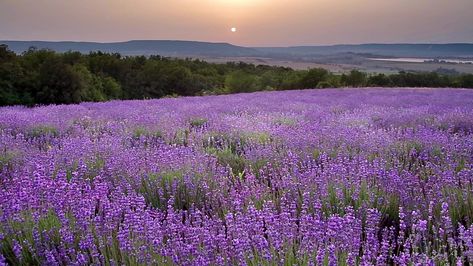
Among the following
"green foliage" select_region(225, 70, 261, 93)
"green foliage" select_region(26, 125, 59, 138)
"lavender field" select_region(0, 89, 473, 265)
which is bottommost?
"green foliage" select_region(225, 70, 261, 93)

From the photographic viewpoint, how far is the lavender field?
205 centimetres

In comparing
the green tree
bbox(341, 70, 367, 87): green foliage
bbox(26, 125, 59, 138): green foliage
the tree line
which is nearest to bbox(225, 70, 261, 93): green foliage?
the tree line

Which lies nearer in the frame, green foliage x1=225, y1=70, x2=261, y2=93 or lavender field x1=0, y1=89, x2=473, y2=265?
lavender field x1=0, y1=89, x2=473, y2=265

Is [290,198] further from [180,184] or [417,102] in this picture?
[417,102]

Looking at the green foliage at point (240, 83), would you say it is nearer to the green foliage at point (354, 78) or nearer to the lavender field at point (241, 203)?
the green foliage at point (354, 78)

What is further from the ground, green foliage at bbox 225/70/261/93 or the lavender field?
the lavender field

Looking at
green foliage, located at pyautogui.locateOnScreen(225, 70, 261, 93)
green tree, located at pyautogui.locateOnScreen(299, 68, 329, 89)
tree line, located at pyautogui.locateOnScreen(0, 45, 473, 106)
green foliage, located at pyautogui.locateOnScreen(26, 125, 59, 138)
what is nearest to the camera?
green foliage, located at pyautogui.locateOnScreen(26, 125, 59, 138)

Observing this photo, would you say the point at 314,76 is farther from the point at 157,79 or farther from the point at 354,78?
the point at 157,79

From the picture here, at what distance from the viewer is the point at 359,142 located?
4781 millimetres

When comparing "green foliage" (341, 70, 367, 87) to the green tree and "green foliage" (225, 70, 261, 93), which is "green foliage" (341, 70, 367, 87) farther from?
"green foliage" (225, 70, 261, 93)

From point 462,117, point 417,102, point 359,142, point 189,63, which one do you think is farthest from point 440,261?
point 189,63

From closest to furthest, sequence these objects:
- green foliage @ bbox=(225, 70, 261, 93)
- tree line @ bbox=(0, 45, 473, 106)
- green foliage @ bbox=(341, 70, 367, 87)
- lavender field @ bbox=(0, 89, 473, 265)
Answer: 1. lavender field @ bbox=(0, 89, 473, 265)
2. tree line @ bbox=(0, 45, 473, 106)
3. green foliage @ bbox=(225, 70, 261, 93)
4. green foliage @ bbox=(341, 70, 367, 87)

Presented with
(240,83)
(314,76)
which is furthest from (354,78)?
(240,83)

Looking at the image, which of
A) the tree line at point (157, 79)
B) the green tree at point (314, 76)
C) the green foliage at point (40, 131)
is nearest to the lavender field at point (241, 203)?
the green foliage at point (40, 131)
